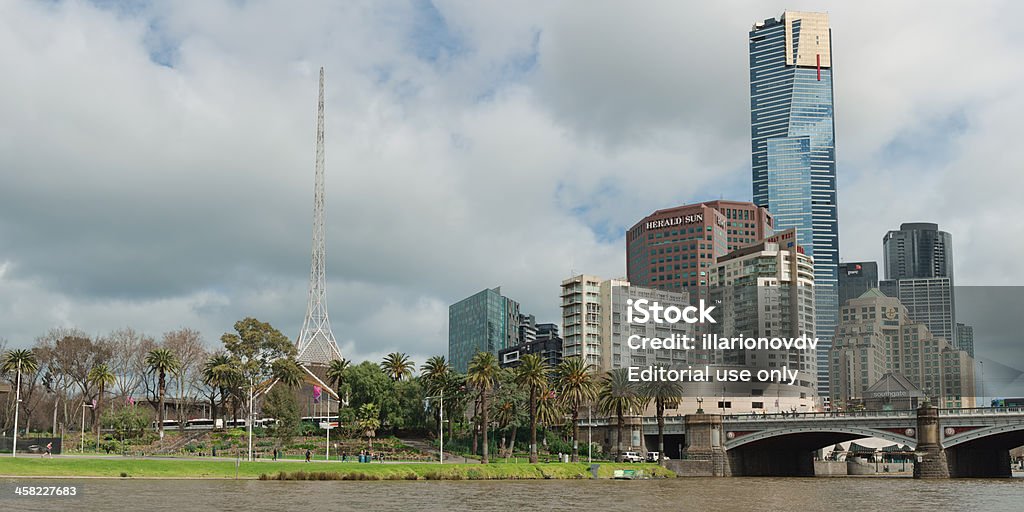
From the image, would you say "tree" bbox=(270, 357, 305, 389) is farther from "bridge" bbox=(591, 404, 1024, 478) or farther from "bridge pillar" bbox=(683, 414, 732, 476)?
"bridge pillar" bbox=(683, 414, 732, 476)

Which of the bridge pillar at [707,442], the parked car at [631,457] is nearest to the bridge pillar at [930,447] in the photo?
the bridge pillar at [707,442]

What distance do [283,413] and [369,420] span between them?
1205cm

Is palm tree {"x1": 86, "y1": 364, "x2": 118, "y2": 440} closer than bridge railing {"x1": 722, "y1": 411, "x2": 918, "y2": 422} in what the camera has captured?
No

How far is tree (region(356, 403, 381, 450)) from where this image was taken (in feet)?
465

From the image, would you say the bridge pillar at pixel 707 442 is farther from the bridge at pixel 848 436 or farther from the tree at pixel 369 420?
the tree at pixel 369 420

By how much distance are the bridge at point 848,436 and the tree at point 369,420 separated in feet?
116

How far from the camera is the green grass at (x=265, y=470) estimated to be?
8931cm

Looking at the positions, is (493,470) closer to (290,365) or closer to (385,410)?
(385,410)

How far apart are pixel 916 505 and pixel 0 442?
333 ft

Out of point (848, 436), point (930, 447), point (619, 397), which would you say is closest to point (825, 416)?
point (848, 436)

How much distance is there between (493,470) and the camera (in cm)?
10844

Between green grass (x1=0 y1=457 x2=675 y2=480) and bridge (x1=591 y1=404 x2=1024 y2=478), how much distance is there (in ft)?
93.6

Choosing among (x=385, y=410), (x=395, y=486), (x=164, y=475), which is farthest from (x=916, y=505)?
(x=385, y=410)

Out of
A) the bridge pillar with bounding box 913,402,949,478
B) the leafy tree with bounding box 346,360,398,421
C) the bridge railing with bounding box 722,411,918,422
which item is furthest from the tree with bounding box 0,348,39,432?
the bridge pillar with bounding box 913,402,949,478
